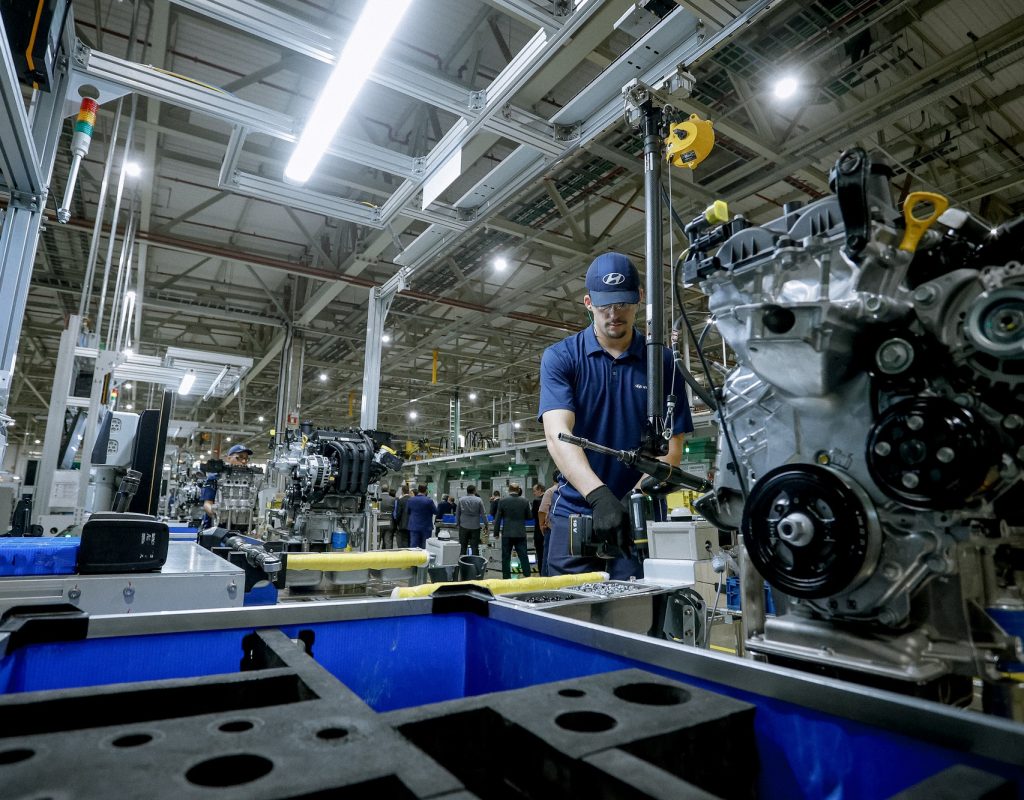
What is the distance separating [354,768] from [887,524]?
935 millimetres

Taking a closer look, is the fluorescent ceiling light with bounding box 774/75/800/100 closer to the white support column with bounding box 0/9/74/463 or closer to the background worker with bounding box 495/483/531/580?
the white support column with bounding box 0/9/74/463

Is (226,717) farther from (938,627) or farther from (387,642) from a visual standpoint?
(938,627)

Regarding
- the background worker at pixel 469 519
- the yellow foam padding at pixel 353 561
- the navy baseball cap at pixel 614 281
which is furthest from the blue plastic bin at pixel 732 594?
the background worker at pixel 469 519

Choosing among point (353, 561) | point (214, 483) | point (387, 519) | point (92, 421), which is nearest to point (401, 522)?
point (387, 519)

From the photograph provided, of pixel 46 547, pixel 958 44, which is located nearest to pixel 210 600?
pixel 46 547

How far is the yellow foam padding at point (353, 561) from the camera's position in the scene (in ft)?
12.8

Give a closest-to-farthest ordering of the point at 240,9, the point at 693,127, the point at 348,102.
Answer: the point at 693,127 < the point at 240,9 < the point at 348,102

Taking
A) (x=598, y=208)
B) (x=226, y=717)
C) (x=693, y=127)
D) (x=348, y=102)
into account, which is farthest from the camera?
(x=598, y=208)

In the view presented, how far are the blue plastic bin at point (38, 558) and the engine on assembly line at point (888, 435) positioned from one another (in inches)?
81.6

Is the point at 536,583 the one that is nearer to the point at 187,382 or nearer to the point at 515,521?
the point at 187,382

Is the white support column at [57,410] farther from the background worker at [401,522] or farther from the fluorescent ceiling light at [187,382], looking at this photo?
the background worker at [401,522]

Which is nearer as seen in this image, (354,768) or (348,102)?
(354,768)

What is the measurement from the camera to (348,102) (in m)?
3.77

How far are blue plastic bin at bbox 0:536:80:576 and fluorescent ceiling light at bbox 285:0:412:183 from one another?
2.84m
